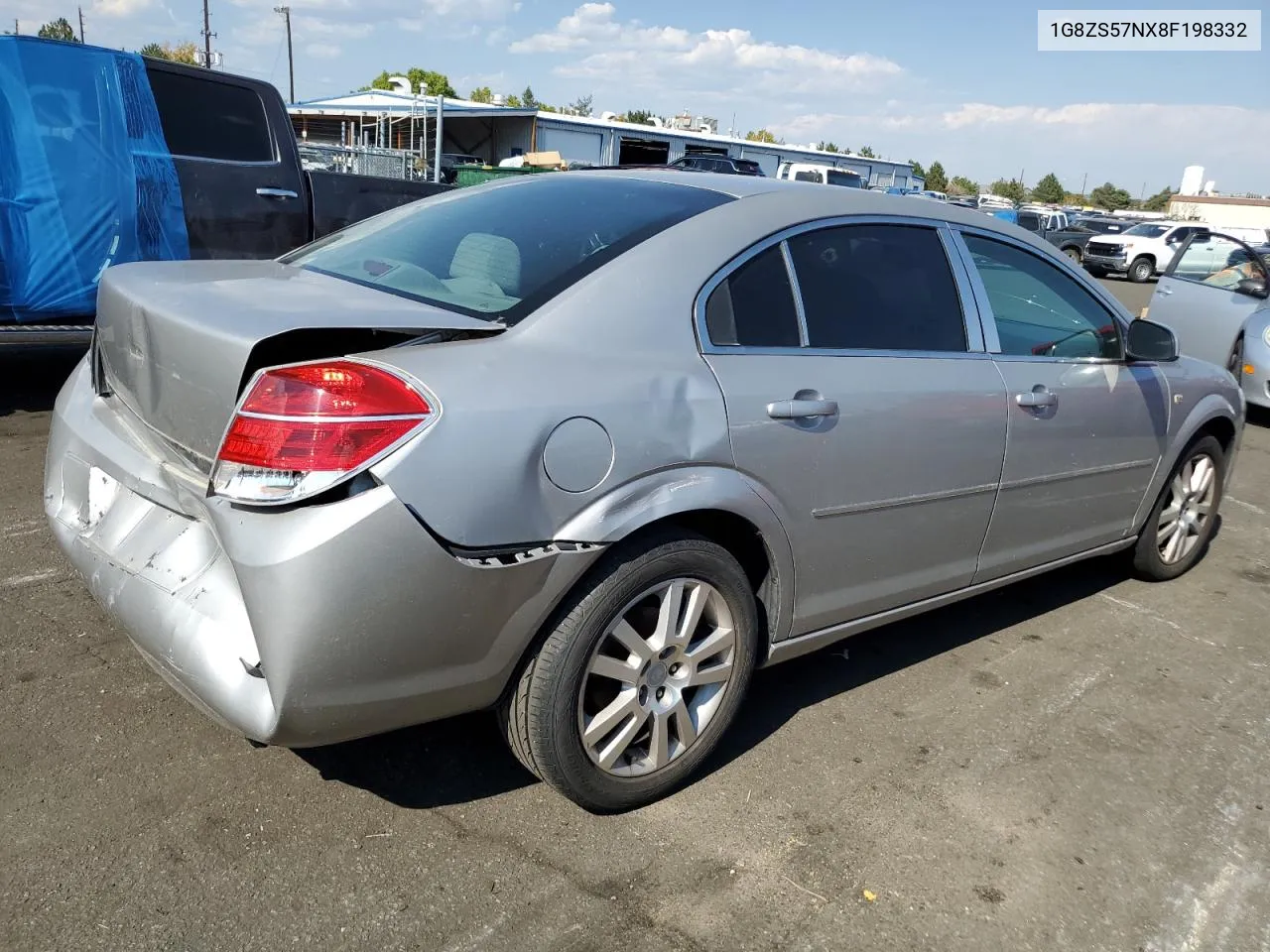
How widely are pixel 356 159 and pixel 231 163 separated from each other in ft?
33.5

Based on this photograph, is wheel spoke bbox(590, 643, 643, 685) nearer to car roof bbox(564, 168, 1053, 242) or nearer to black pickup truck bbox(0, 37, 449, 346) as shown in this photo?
car roof bbox(564, 168, 1053, 242)

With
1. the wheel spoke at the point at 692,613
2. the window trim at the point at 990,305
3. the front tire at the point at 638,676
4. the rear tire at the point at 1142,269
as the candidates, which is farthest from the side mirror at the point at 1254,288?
the rear tire at the point at 1142,269

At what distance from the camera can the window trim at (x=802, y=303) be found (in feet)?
8.99

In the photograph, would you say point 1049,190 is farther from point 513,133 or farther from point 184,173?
point 184,173

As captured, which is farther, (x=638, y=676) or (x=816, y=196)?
(x=816, y=196)

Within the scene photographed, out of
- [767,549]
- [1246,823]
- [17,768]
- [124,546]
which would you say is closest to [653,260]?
[767,549]

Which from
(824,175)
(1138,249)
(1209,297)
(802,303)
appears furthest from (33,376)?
(1138,249)

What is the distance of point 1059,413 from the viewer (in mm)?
3676

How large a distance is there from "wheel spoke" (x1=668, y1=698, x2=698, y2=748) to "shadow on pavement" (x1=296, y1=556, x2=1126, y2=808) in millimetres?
218

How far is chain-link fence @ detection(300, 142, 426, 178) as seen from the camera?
1491cm

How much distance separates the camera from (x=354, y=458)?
211 centimetres

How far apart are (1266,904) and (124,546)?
2974mm

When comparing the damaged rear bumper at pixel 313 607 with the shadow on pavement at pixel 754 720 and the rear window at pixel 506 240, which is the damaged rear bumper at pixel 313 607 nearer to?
the shadow on pavement at pixel 754 720

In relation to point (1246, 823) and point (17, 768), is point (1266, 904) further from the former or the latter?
point (17, 768)
